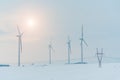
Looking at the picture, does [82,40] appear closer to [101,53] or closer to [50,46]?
[50,46]

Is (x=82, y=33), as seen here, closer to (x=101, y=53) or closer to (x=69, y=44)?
(x=69, y=44)

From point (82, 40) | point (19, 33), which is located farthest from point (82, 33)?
point (19, 33)

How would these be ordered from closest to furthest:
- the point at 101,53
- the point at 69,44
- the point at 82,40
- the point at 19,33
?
the point at 101,53
the point at 19,33
the point at 82,40
the point at 69,44

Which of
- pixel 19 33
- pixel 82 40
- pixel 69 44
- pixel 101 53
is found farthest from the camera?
pixel 69 44

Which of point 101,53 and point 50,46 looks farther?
A: point 50,46

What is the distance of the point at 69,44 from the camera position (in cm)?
15425

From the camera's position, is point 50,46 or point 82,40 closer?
point 82,40

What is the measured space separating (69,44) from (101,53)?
138 ft

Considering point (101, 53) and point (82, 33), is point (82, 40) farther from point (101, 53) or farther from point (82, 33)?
point (101, 53)

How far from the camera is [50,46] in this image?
6230 inches

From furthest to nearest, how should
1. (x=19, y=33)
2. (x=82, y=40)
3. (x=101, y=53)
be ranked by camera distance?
(x=82, y=40)
(x=19, y=33)
(x=101, y=53)

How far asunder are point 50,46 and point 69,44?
9.42 meters

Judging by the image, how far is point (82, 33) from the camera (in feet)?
482

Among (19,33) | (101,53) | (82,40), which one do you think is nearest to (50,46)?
(82,40)
